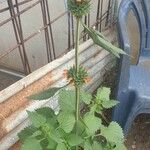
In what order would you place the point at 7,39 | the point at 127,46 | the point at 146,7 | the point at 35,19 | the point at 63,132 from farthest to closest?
1. the point at 7,39
2. the point at 35,19
3. the point at 146,7
4. the point at 127,46
5. the point at 63,132

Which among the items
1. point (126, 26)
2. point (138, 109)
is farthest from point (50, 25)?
point (138, 109)

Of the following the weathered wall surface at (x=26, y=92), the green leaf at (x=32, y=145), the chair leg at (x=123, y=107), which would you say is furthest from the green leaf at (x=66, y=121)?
the chair leg at (x=123, y=107)

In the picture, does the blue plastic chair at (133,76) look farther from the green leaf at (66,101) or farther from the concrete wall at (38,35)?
the green leaf at (66,101)

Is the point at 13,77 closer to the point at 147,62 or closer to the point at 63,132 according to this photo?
the point at 147,62

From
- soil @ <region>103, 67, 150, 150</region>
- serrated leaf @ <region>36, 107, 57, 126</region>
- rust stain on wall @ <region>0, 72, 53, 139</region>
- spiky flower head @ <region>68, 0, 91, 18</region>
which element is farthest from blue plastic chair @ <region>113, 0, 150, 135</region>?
spiky flower head @ <region>68, 0, 91, 18</region>

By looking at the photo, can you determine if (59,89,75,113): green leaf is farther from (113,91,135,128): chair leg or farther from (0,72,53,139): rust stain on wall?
(113,91,135,128): chair leg

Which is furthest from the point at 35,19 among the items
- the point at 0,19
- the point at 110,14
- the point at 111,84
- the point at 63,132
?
the point at 63,132
